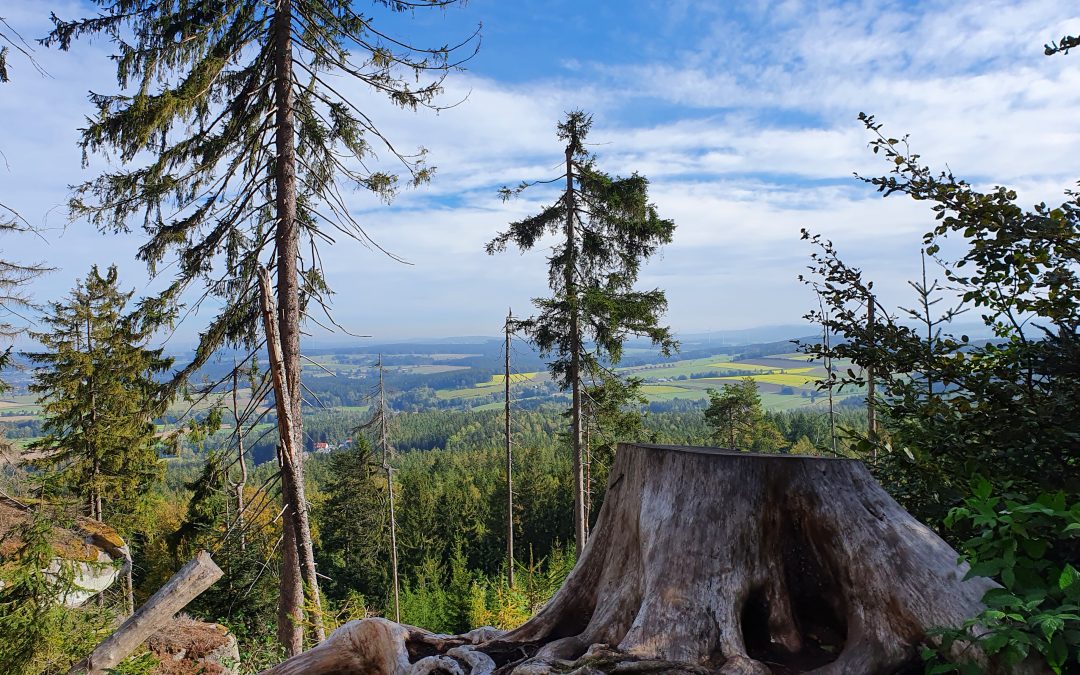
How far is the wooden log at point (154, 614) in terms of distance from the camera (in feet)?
17.0

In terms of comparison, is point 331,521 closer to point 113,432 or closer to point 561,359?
point 113,432

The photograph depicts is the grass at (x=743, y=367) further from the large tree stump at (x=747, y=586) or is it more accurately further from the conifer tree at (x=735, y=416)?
the large tree stump at (x=747, y=586)

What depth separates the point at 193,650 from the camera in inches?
396

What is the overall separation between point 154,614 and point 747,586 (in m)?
5.28

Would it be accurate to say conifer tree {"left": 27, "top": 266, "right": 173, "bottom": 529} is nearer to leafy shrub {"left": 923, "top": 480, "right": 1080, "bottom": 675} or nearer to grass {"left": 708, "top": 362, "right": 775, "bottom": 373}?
leafy shrub {"left": 923, "top": 480, "right": 1080, "bottom": 675}

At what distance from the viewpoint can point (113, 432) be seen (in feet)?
57.9

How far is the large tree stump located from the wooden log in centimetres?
300

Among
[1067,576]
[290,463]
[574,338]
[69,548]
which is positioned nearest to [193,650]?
[69,548]

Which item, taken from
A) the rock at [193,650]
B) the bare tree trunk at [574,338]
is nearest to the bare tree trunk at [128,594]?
the rock at [193,650]

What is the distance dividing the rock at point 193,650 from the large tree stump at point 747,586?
8164 mm

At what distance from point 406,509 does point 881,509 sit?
149 feet

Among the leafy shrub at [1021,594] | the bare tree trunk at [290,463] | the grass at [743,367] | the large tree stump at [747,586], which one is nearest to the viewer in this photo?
the leafy shrub at [1021,594]

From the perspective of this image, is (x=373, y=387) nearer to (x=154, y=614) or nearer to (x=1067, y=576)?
(x=154, y=614)

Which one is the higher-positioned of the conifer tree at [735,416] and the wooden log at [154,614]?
the wooden log at [154,614]
